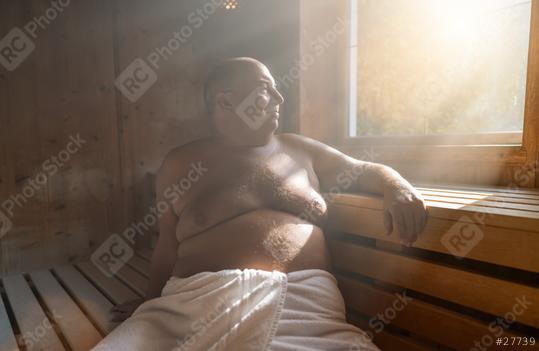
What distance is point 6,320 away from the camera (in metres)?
1.65

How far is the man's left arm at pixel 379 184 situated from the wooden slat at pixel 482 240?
4 centimetres

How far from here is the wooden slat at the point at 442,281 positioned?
0.96 meters

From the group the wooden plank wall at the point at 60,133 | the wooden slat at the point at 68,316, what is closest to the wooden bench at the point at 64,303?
the wooden slat at the point at 68,316

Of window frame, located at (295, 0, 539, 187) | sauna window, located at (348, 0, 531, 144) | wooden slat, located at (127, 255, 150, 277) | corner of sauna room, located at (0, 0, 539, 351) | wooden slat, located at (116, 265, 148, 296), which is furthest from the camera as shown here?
wooden slat, located at (127, 255, 150, 277)

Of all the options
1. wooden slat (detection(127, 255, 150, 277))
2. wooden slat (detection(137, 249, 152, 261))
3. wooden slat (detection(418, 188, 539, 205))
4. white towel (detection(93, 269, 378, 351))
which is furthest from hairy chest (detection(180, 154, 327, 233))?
wooden slat (detection(137, 249, 152, 261))

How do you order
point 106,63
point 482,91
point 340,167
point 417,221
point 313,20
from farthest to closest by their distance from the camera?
→ point 106,63
point 313,20
point 482,91
point 340,167
point 417,221

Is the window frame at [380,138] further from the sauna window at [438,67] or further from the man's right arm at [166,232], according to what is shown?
the man's right arm at [166,232]

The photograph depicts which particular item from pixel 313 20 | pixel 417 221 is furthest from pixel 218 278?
pixel 313 20

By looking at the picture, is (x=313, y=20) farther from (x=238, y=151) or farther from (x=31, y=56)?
(x=31, y=56)

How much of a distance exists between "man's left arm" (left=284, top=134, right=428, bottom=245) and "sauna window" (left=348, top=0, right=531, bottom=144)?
63 centimetres

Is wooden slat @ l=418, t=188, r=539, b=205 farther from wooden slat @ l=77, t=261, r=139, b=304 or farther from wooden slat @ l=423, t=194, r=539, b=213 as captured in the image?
wooden slat @ l=77, t=261, r=139, b=304

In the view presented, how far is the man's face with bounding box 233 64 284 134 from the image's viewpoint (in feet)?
4.32

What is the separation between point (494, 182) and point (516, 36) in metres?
0.63

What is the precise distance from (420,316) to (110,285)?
1714mm
